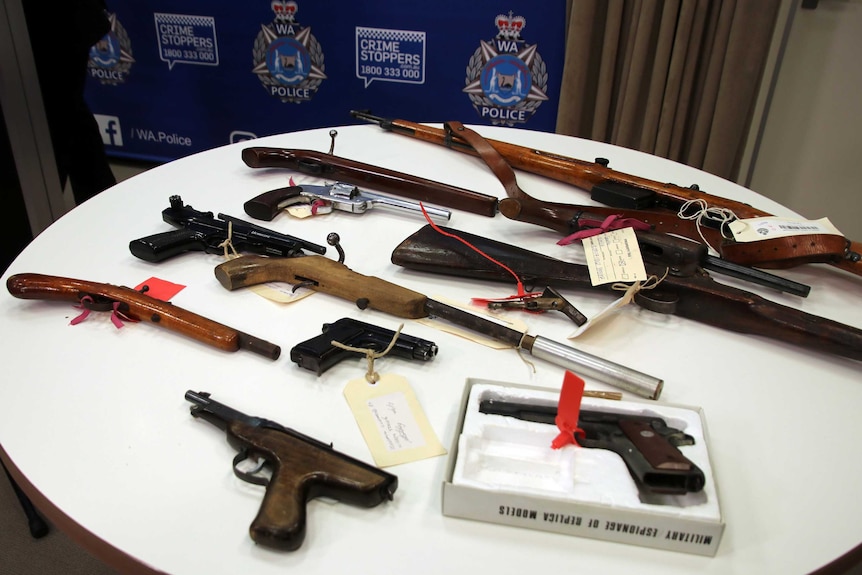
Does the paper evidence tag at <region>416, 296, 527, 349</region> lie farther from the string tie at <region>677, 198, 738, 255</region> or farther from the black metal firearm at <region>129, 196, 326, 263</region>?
the string tie at <region>677, 198, 738, 255</region>

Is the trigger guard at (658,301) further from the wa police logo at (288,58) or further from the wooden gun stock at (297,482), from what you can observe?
the wa police logo at (288,58)

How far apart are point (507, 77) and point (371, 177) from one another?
1.37 metres

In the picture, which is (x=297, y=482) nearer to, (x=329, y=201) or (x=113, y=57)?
(x=329, y=201)

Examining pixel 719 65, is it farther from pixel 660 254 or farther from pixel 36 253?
pixel 36 253

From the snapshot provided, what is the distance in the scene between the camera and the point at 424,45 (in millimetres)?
3061

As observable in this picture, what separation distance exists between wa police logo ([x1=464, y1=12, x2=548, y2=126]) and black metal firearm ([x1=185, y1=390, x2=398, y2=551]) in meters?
2.40

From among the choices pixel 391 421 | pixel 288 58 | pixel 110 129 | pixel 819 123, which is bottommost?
pixel 110 129

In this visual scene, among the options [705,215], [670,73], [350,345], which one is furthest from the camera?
[670,73]

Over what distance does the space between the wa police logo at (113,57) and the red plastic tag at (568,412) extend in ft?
11.1

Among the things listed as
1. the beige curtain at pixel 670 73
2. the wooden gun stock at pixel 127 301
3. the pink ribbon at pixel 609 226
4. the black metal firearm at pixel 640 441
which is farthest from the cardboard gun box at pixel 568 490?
the beige curtain at pixel 670 73

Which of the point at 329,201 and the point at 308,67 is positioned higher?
the point at 308,67

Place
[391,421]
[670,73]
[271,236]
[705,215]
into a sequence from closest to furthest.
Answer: [391,421] < [271,236] < [705,215] < [670,73]

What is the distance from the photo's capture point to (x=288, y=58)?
10.8ft

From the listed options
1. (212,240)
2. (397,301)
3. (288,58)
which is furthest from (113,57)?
(397,301)
